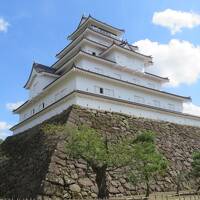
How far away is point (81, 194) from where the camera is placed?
52.4 feet

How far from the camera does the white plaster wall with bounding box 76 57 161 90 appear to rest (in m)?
26.1

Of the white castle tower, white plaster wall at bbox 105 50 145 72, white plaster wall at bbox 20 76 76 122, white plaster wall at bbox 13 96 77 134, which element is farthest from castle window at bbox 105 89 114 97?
white plaster wall at bbox 105 50 145 72

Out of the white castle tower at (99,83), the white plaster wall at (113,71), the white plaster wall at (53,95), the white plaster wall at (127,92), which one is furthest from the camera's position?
the white plaster wall at (113,71)

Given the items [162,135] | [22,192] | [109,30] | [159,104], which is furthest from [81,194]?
[109,30]

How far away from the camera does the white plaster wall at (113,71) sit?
26102mm

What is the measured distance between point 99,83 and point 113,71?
4104 mm

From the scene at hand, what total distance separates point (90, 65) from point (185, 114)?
33.0 ft

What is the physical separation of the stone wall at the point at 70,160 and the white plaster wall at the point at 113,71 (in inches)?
222

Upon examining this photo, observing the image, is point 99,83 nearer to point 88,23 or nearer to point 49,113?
point 49,113

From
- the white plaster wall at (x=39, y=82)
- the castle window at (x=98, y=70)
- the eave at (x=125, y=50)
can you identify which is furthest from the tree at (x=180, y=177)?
the white plaster wall at (x=39, y=82)

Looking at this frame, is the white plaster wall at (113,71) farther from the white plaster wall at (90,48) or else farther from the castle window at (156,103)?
the white plaster wall at (90,48)

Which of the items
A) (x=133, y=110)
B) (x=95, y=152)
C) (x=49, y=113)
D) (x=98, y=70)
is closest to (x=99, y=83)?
(x=98, y=70)

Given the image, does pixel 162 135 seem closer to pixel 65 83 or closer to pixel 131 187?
pixel 131 187

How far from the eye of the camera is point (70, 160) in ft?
56.2
